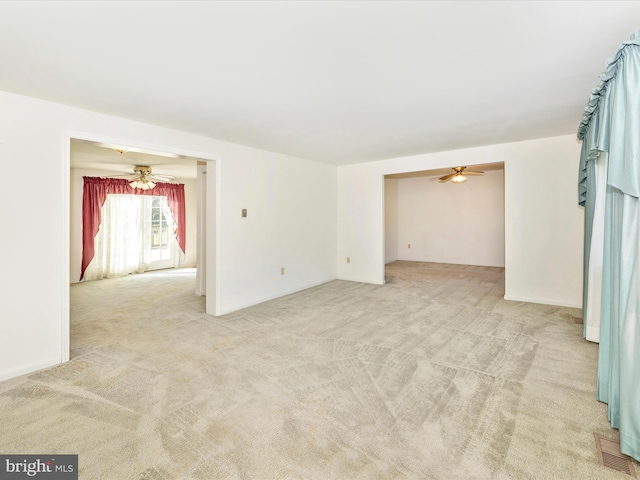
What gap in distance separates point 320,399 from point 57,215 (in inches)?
107

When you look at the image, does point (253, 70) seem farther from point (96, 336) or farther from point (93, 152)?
point (93, 152)

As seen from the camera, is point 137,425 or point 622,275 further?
point 137,425

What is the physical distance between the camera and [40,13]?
1.54 meters

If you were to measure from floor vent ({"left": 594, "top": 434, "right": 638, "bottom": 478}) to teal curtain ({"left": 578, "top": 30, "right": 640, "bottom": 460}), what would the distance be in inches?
2.3

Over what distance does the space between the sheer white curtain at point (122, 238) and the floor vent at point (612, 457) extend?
7938 millimetres

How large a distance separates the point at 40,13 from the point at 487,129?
398 cm

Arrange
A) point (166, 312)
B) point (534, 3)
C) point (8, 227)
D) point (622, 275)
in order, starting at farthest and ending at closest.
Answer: point (166, 312), point (8, 227), point (622, 275), point (534, 3)

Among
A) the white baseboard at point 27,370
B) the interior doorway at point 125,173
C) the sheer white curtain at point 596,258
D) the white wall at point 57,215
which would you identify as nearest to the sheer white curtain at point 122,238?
the interior doorway at point 125,173

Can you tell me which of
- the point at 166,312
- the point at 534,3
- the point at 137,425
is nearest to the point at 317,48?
the point at 534,3

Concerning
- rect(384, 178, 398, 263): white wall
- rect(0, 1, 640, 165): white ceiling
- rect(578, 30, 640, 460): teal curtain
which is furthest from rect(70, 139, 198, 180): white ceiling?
rect(384, 178, 398, 263): white wall

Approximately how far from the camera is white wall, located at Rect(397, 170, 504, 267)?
7.84 metres

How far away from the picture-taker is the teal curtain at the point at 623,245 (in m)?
1.58

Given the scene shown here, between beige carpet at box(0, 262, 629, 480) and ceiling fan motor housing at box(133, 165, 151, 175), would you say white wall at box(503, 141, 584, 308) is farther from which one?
ceiling fan motor housing at box(133, 165, 151, 175)

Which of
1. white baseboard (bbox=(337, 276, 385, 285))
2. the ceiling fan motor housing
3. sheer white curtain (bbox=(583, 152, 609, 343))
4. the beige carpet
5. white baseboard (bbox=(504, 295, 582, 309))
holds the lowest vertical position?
the beige carpet
